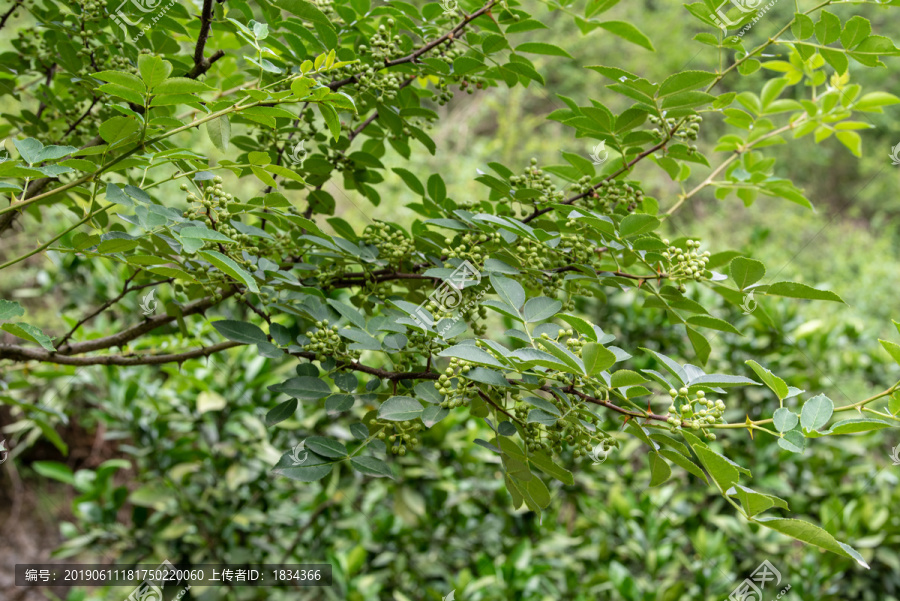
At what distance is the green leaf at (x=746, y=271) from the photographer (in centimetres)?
81

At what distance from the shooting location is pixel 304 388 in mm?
850

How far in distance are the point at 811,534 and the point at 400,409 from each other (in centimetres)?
48

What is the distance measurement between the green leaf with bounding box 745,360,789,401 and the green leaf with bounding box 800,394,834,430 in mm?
29

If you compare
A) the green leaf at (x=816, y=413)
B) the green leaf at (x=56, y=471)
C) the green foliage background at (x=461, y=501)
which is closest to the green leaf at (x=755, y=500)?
the green leaf at (x=816, y=413)

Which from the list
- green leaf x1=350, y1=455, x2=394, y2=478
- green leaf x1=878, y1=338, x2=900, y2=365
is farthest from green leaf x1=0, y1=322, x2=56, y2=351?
green leaf x1=878, y1=338, x2=900, y2=365

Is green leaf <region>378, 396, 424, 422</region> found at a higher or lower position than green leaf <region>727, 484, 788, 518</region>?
higher

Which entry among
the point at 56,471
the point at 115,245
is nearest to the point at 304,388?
the point at 115,245

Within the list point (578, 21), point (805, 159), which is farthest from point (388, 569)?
point (805, 159)

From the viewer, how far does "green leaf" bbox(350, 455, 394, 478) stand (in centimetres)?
78

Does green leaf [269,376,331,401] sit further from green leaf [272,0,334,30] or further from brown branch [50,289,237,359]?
green leaf [272,0,334,30]

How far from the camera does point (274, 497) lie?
1923 mm

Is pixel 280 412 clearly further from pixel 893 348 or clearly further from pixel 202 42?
pixel 893 348

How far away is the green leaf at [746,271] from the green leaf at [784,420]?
190 mm

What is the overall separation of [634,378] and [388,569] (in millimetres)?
1406
